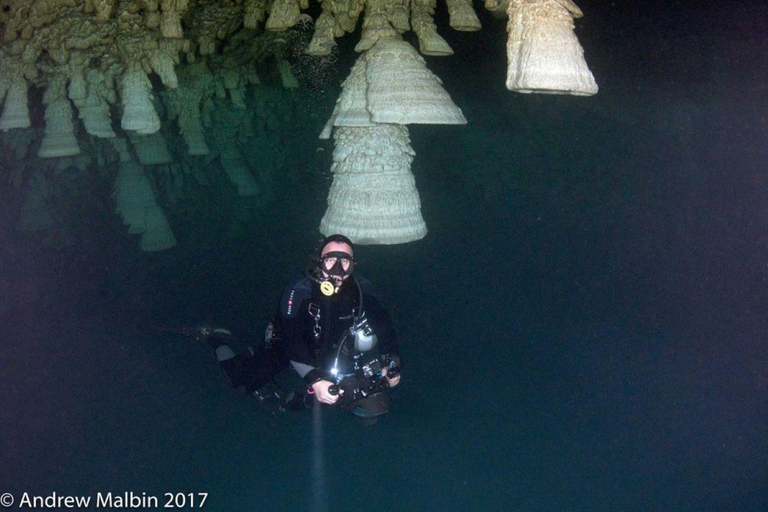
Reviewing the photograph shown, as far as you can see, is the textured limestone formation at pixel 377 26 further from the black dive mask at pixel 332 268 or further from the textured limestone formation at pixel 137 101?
the textured limestone formation at pixel 137 101

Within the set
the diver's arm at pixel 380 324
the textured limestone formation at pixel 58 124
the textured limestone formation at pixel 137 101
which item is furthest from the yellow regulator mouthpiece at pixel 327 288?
the textured limestone formation at pixel 58 124

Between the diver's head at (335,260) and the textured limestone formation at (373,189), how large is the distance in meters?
0.48

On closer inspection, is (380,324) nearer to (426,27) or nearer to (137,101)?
(426,27)

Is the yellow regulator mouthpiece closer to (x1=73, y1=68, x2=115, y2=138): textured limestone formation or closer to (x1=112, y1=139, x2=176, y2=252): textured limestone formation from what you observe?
(x1=112, y1=139, x2=176, y2=252): textured limestone formation

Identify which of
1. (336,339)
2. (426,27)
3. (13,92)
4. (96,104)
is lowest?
(336,339)

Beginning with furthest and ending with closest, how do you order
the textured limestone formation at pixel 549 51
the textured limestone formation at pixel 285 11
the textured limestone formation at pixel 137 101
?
the textured limestone formation at pixel 137 101
the textured limestone formation at pixel 285 11
the textured limestone formation at pixel 549 51

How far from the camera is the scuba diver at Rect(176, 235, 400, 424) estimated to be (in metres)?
2.12

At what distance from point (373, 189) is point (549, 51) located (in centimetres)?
97

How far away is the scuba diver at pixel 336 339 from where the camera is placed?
2117mm

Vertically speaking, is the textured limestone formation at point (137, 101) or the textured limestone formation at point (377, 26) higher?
the textured limestone formation at point (377, 26)

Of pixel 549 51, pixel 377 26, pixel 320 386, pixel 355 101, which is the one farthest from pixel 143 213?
pixel 549 51

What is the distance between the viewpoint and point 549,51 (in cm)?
200

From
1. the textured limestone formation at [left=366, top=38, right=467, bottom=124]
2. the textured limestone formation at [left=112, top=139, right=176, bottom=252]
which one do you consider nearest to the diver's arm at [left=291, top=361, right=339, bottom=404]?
the textured limestone formation at [left=366, top=38, right=467, bottom=124]

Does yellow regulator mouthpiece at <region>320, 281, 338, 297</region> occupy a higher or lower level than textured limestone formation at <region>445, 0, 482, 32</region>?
lower
